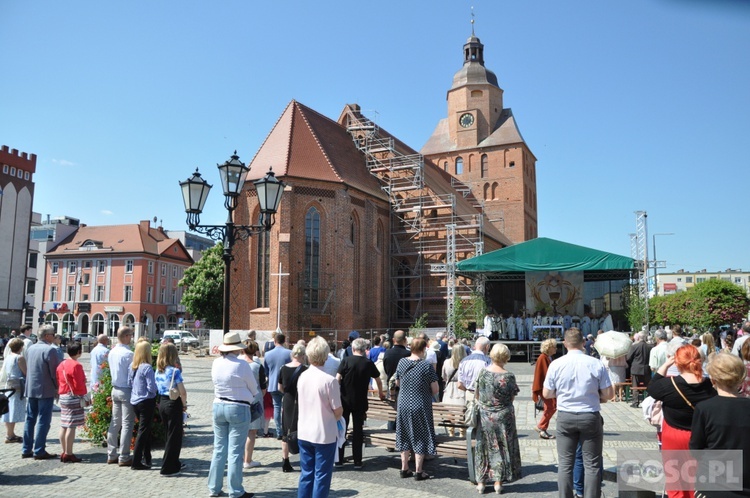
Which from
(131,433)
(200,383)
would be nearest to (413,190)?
(200,383)

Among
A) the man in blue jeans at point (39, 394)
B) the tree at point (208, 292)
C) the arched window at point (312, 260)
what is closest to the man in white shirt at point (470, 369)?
the man in blue jeans at point (39, 394)

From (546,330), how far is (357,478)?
2311 cm

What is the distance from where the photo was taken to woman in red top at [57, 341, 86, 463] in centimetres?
810

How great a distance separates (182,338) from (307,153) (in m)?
15.7

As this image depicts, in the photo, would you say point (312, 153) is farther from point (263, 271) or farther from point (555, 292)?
point (555, 292)

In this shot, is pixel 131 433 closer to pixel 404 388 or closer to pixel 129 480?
pixel 129 480

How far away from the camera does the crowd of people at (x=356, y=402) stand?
5.02 m

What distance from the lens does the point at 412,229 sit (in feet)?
131

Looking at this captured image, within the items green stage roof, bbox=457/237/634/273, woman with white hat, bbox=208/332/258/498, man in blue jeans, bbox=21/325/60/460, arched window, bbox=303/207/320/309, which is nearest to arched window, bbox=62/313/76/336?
arched window, bbox=303/207/320/309

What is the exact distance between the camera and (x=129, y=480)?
7207 mm

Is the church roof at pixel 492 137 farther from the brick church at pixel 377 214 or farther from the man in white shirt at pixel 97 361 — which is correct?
the man in white shirt at pixel 97 361

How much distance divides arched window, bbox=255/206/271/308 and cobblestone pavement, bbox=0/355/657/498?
72.1 feet

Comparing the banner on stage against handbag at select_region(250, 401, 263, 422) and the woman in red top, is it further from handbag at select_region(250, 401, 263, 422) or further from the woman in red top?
the woman in red top

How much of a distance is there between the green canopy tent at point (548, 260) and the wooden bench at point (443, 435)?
19112 millimetres
